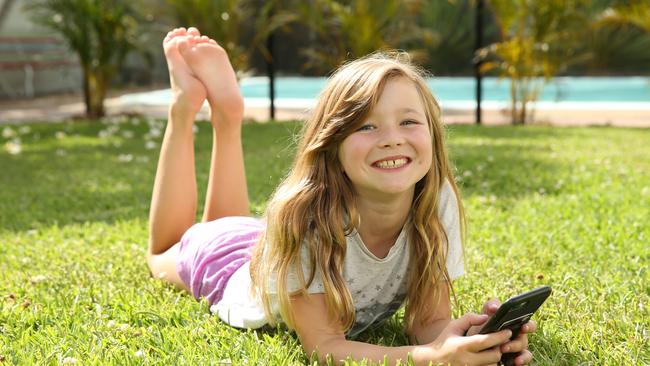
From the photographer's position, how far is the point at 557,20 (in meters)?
9.13

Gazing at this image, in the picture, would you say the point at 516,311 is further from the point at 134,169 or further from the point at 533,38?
the point at 533,38

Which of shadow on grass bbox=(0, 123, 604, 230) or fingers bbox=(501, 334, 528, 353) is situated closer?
fingers bbox=(501, 334, 528, 353)

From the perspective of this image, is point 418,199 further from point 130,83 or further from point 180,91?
point 130,83

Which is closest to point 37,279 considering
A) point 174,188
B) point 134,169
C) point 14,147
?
point 174,188

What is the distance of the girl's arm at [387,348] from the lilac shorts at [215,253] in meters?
0.48

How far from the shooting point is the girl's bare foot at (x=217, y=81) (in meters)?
3.15

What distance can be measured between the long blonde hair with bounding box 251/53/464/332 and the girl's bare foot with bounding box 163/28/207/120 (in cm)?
101

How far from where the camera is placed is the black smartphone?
1724mm

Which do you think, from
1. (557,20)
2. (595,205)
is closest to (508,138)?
(557,20)

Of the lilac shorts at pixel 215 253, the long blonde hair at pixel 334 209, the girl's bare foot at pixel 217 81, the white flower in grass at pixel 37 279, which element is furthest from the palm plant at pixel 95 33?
the long blonde hair at pixel 334 209

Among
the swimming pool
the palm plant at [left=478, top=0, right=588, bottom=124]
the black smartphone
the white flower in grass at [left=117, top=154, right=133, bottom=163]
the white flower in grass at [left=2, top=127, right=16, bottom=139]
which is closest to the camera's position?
the black smartphone

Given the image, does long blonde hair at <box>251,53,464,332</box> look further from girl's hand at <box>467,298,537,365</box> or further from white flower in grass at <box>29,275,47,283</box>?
white flower in grass at <box>29,275,47,283</box>

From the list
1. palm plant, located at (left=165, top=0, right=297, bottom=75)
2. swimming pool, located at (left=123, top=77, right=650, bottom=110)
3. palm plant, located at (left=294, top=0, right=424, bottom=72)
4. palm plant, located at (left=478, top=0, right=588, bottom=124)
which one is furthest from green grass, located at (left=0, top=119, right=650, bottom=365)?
swimming pool, located at (left=123, top=77, right=650, bottom=110)

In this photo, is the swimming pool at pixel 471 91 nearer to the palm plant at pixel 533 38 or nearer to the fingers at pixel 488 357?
the palm plant at pixel 533 38
